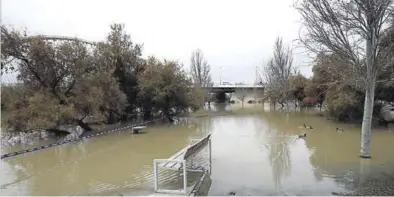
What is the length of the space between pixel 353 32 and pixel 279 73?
3982 centimetres

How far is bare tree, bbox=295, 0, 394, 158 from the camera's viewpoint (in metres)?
11.0

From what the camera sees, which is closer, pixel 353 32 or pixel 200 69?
pixel 353 32

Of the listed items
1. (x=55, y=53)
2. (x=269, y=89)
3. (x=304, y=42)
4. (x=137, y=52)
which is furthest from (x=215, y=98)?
(x=304, y=42)

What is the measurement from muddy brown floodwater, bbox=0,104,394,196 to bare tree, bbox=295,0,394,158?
2.20 metres

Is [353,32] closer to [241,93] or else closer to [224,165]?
[224,165]

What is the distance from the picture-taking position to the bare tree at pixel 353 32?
1095 centimetres

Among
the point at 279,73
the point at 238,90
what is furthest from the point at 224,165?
the point at 238,90

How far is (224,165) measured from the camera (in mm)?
10742

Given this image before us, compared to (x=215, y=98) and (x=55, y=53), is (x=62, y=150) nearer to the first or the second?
(x=55, y=53)

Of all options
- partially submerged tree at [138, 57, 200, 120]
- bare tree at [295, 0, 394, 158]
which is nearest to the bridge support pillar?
partially submerged tree at [138, 57, 200, 120]

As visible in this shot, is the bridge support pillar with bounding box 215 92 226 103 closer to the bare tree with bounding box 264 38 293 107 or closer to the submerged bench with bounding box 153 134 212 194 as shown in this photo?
the bare tree with bounding box 264 38 293 107

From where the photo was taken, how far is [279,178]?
9.07 metres

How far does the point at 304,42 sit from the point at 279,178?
5.55 metres

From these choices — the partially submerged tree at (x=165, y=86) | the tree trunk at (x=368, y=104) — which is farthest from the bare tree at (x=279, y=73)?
the tree trunk at (x=368, y=104)
